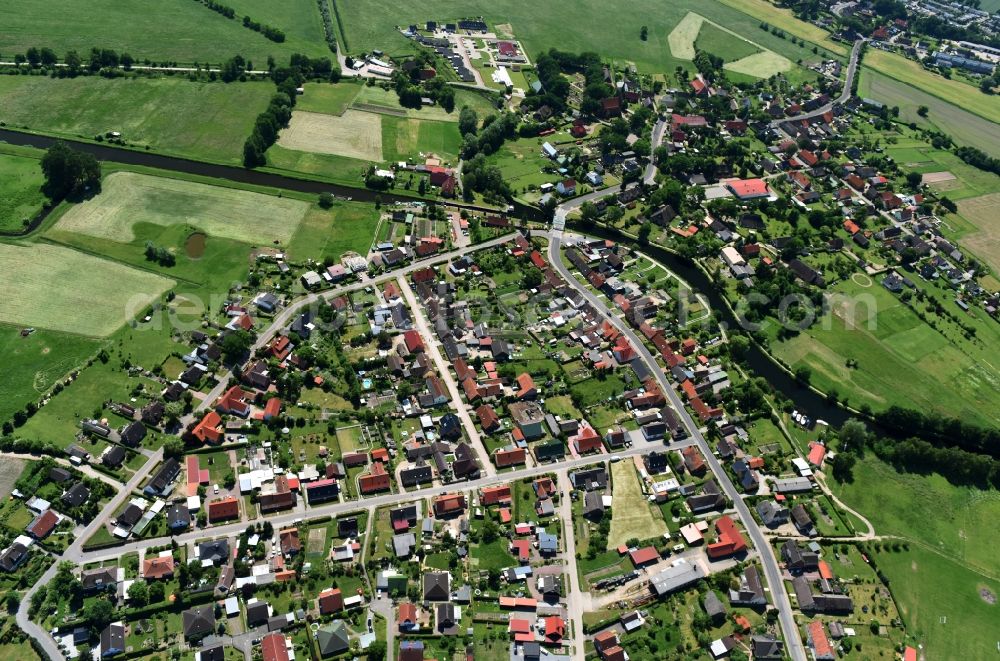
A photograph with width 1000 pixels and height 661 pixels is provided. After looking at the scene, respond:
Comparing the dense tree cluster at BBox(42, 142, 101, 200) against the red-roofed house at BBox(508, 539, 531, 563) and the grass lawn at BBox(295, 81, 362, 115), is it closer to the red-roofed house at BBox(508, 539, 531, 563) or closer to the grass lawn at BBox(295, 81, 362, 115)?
the grass lawn at BBox(295, 81, 362, 115)

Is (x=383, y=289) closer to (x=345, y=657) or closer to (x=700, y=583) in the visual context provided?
(x=345, y=657)

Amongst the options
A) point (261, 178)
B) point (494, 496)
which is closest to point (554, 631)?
point (494, 496)

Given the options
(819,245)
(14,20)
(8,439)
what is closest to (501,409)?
(8,439)

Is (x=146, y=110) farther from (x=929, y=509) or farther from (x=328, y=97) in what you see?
(x=929, y=509)

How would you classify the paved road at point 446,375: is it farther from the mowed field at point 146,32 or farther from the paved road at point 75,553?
the mowed field at point 146,32

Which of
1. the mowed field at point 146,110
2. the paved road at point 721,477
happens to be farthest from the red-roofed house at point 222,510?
the mowed field at point 146,110

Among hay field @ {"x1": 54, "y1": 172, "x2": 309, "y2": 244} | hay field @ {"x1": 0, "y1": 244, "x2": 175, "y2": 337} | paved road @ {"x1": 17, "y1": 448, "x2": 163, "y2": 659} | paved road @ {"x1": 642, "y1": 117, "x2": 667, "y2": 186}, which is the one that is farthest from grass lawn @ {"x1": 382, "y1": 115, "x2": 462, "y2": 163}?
paved road @ {"x1": 17, "y1": 448, "x2": 163, "y2": 659}

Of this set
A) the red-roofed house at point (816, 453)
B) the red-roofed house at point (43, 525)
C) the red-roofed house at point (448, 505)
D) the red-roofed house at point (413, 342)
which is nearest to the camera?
the red-roofed house at point (43, 525)

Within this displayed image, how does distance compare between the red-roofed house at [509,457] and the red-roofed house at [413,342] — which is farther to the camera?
the red-roofed house at [413,342]
